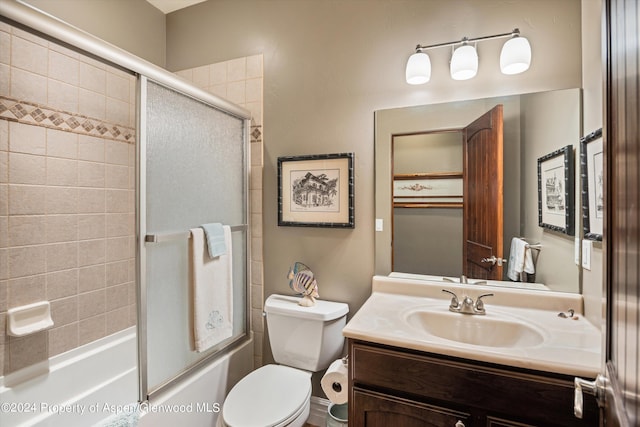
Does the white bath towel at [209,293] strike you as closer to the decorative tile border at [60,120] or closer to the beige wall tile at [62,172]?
the beige wall tile at [62,172]

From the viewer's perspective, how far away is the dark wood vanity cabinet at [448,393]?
98 centimetres

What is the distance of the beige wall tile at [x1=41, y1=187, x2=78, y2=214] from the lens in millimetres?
1605

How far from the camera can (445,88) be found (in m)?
1.62

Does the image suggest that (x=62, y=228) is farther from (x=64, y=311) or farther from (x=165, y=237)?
(x=165, y=237)

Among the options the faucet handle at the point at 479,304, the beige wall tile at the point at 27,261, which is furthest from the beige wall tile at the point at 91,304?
the faucet handle at the point at 479,304

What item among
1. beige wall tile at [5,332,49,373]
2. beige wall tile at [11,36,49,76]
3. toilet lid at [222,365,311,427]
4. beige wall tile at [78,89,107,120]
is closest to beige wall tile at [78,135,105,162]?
beige wall tile at [78,89,107,120]

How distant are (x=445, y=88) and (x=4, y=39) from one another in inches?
81.0

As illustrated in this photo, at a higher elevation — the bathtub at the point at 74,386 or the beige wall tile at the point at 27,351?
the beige wall tile at the point at 27,351

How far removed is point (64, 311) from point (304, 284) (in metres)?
1.26

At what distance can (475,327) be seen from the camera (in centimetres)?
138

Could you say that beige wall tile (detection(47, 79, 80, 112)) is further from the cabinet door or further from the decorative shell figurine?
the cabinet door

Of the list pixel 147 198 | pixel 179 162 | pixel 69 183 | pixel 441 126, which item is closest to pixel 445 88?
pixel 441 126

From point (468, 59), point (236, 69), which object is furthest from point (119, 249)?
point (468, 59)

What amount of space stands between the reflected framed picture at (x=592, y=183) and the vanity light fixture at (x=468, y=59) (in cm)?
44
